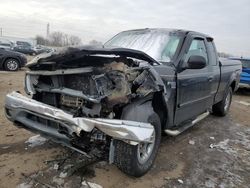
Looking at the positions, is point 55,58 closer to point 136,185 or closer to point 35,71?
point 35,71

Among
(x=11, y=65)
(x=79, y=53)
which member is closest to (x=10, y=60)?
(x=11, y=65)

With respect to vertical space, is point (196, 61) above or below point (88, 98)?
above

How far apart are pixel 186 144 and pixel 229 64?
2637 mm

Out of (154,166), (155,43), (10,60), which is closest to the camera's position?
(154,166)

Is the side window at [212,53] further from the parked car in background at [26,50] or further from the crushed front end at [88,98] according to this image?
the parked car in background at [26,50]

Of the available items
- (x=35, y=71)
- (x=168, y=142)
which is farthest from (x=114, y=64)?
(x=168, y=142)

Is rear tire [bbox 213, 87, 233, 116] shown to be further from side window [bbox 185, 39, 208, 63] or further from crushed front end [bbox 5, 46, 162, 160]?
crushed front end [bbox 5, 46, 162, 160]

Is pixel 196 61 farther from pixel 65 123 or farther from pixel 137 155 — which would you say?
pixel 65 123

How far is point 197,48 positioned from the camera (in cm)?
533

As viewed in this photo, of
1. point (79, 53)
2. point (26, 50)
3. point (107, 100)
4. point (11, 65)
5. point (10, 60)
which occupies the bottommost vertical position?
point (26, 50)

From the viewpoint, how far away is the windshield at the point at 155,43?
4.57m

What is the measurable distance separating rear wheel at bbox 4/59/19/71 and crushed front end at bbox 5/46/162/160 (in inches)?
492

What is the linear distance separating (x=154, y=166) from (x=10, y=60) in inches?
522

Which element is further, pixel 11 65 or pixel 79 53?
pixel 11 65
